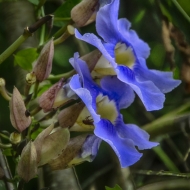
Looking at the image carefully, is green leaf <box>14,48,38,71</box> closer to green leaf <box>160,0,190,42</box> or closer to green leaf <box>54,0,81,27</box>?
green leaf <box>54,0,81,27</box>

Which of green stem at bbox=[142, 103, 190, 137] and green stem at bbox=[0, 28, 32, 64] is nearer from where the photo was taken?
green stem at bbox=[0, 28, 32, 64]

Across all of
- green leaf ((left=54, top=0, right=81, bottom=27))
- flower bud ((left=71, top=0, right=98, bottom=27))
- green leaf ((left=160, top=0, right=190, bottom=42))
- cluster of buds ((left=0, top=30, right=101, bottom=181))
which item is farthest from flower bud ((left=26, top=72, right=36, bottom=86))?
green leaf ((left=160, top=0, right=190, bottom=42))

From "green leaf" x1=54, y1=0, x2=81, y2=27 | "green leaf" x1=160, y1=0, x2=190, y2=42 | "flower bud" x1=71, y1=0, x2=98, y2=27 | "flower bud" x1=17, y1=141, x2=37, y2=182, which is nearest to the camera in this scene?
"flower bud" x1=17, y1=141, x2=37, y2=182

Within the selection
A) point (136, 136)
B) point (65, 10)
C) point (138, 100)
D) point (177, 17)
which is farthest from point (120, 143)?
point (138, 100)

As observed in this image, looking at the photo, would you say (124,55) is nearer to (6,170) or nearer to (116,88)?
(116,88)

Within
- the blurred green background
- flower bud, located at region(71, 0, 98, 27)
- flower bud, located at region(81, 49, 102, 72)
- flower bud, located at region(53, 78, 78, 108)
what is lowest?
the blurred green background

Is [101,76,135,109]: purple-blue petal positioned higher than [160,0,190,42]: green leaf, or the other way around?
[101,76,135,109]: purple-blue petal

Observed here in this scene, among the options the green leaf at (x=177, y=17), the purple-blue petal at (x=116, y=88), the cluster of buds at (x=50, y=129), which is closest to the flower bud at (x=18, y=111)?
the cluster of buds at (x=50, y=129)
